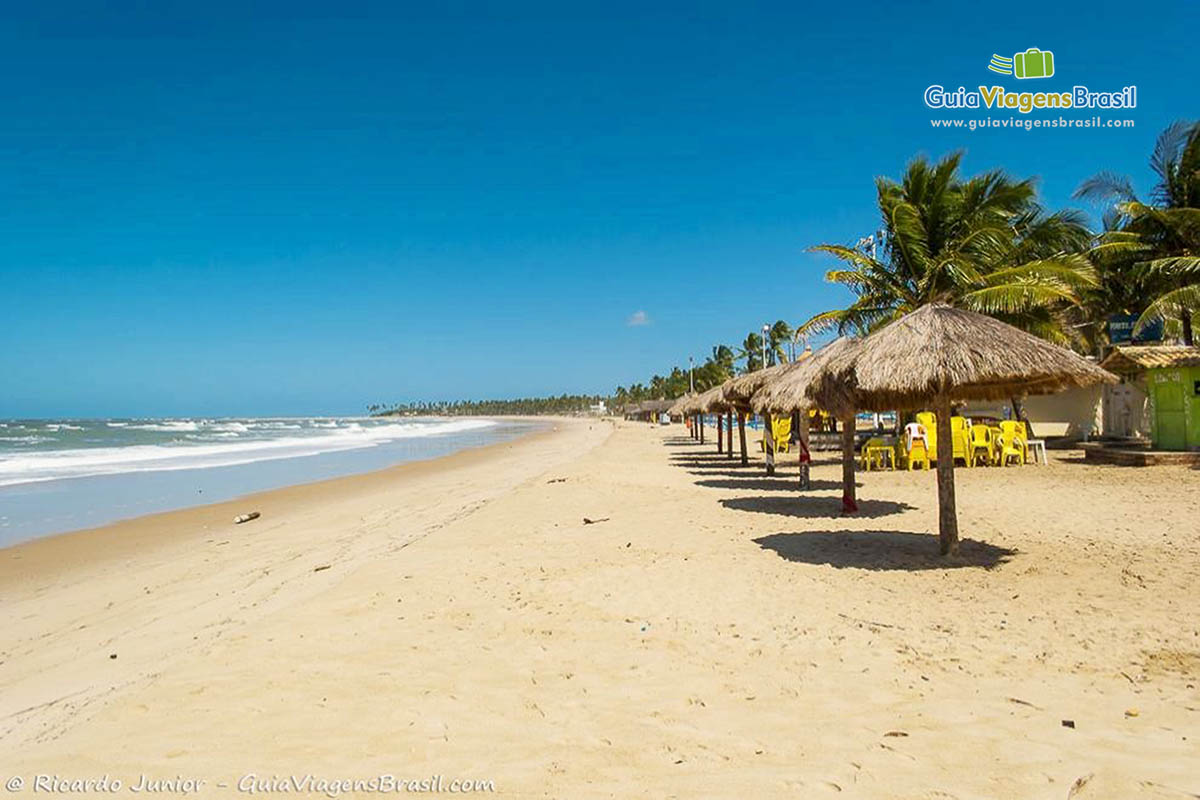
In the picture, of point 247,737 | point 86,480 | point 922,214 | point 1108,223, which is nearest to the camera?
point 247,737

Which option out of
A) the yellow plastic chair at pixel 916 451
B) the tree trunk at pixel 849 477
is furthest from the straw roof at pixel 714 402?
the tree trunk at pixel 849 477

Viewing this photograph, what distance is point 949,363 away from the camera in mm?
5734

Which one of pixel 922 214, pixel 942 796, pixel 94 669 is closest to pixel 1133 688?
pixel 942 796

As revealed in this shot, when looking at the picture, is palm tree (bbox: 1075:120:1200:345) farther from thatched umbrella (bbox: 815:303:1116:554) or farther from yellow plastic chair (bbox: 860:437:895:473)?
thatched umbrella (bbox: 815:303:1116:554)

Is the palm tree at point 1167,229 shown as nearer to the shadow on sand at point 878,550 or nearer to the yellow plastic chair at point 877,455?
the yellow plastic chair at point 877,455

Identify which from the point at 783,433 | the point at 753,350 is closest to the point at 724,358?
the point at 753,350

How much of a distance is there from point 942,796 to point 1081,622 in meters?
2.48

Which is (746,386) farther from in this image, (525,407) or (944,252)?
(525,407)

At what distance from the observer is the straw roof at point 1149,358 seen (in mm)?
12867

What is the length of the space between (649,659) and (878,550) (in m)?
3.42

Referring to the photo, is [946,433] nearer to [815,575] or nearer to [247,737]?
[815,575]

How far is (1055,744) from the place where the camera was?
2.95 m

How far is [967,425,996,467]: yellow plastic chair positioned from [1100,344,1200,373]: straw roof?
98.7 inches

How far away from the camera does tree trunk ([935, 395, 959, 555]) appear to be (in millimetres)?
6098
